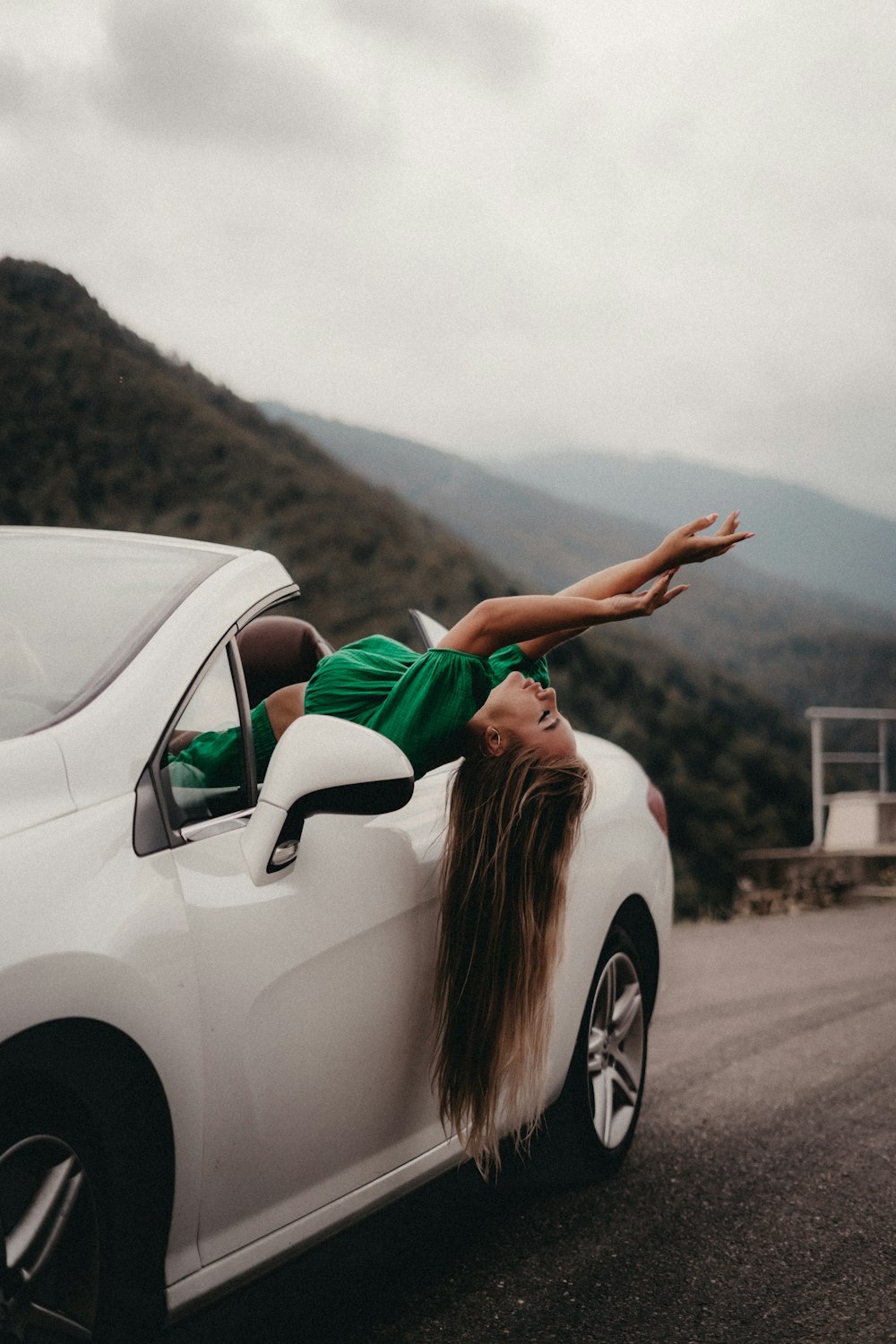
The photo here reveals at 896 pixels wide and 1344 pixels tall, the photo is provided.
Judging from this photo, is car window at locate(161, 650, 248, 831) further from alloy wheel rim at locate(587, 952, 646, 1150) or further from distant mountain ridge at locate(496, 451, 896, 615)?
distant mountain ridge at locate(496, 451, 896, 615)

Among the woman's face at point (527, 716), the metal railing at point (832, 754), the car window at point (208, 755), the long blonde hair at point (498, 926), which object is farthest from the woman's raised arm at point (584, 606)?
the metal railing at point (832, 754)

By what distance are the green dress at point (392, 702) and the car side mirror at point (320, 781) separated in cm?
24

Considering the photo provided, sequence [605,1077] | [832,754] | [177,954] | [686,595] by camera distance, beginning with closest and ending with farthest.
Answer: [177,954] < [605,1077] < [832,754] < [686,595]

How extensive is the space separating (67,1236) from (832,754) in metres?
12.9

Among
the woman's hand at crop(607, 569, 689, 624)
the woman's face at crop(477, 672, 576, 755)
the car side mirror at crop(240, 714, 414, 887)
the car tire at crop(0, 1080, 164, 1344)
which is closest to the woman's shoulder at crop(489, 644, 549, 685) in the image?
the woman's face at crop(477, 672, 576, 755)

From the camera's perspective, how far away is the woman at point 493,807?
299 centimetres

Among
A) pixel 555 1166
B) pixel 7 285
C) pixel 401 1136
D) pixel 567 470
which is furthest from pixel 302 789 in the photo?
pixel 567 470

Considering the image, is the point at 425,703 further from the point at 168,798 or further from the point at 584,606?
the point at 168,798

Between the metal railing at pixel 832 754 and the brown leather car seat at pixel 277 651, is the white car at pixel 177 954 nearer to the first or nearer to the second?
the brown leather car seat at pixel 277 651

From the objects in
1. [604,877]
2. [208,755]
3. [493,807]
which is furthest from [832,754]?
[208,755]

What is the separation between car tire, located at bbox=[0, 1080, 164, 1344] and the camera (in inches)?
75.1

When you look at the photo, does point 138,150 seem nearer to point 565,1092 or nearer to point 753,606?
point 565,1092

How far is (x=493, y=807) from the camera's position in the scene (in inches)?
119

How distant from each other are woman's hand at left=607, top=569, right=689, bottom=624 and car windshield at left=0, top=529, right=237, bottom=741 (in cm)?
92
